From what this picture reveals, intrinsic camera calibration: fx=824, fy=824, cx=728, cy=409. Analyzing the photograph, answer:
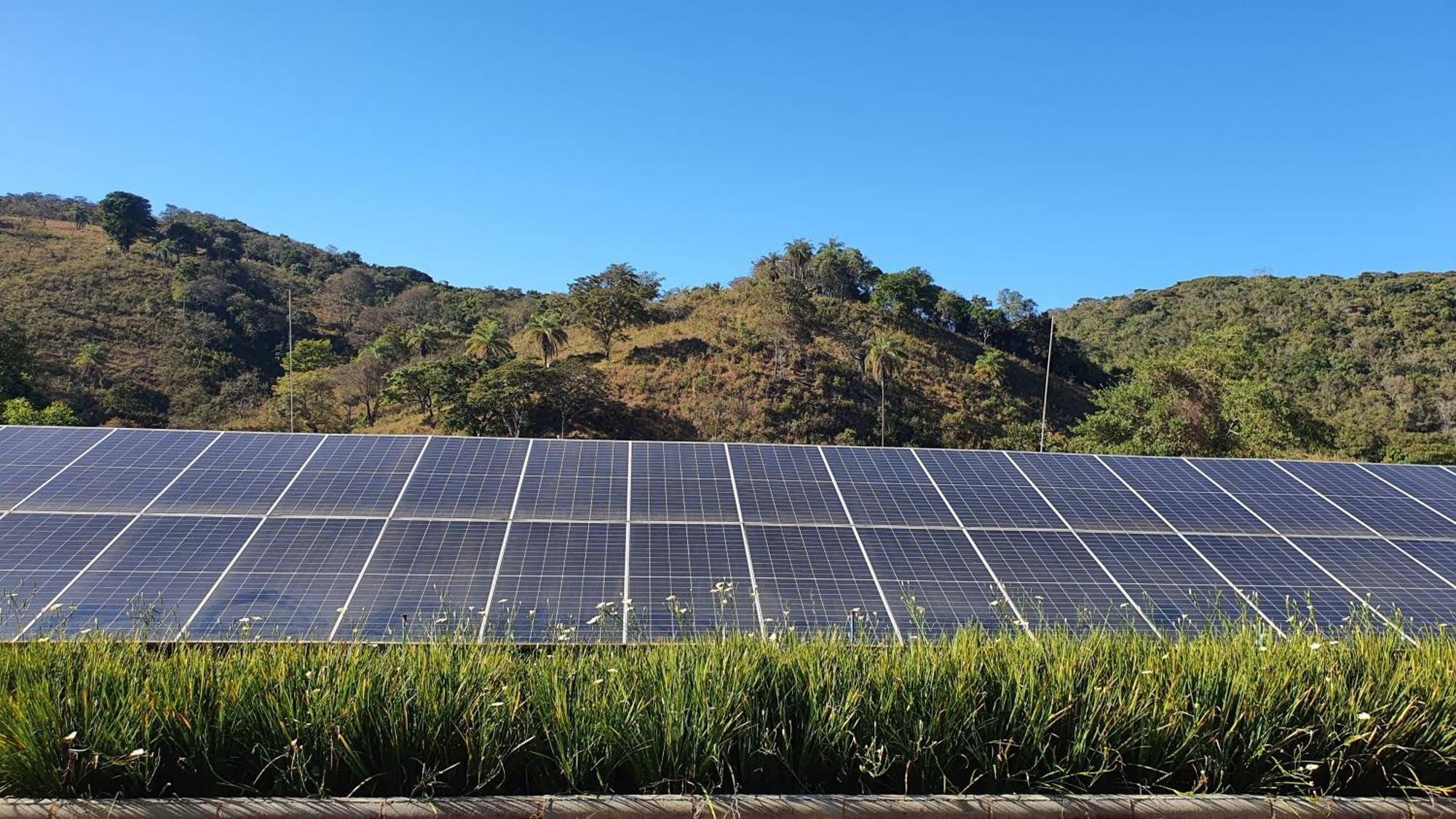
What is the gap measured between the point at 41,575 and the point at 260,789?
4.32 meters

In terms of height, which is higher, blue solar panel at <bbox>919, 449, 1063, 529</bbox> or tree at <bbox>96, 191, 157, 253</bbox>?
tree at <bbox>96, 191, 157, 253</bbox>

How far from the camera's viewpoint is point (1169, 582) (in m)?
7.89

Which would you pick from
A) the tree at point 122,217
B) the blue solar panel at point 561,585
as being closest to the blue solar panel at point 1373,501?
the blue solar panel at point 561,585

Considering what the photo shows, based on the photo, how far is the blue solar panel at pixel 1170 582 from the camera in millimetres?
7242

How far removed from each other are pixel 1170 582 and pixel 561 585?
5754 mm

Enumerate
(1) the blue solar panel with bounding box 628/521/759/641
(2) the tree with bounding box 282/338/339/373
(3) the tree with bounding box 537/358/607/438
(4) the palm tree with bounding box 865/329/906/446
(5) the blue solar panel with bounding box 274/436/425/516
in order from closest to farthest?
(1) the blue solar panel with bounding box 628/521/759/641 < (5) the blue solar panel with bounding box 274/436/425/516 < (3) the tree with bounding box 537/358/607/438 < (4) the palm tree with bounding box 865/329/906/446 < (2) the tree with bounding box 282/338/339/373

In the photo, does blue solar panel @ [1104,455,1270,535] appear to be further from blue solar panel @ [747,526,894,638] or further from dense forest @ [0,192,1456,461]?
dense forest @ [0,192,1456,461]

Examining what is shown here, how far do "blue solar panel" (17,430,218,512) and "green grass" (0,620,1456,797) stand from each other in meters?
4.28

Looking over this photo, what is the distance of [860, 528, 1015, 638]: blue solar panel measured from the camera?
698 centimetres

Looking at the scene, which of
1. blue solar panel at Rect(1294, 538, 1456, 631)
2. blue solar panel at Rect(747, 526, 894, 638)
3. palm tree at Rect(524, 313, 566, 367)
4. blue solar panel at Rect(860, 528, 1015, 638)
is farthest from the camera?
palm tree at Rect(524, 313, 566, 367)

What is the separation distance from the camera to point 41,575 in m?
7.11

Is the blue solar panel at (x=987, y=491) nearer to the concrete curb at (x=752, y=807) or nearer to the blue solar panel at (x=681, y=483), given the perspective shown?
the blue solar panel at (x=681, y=483)

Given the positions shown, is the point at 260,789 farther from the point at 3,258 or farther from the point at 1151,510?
the point at 3,258

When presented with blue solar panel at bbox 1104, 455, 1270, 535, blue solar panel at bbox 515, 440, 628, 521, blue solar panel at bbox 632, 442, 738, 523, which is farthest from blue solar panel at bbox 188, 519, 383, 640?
blue solar panel at bbox 1104, 455, 1270, 535
